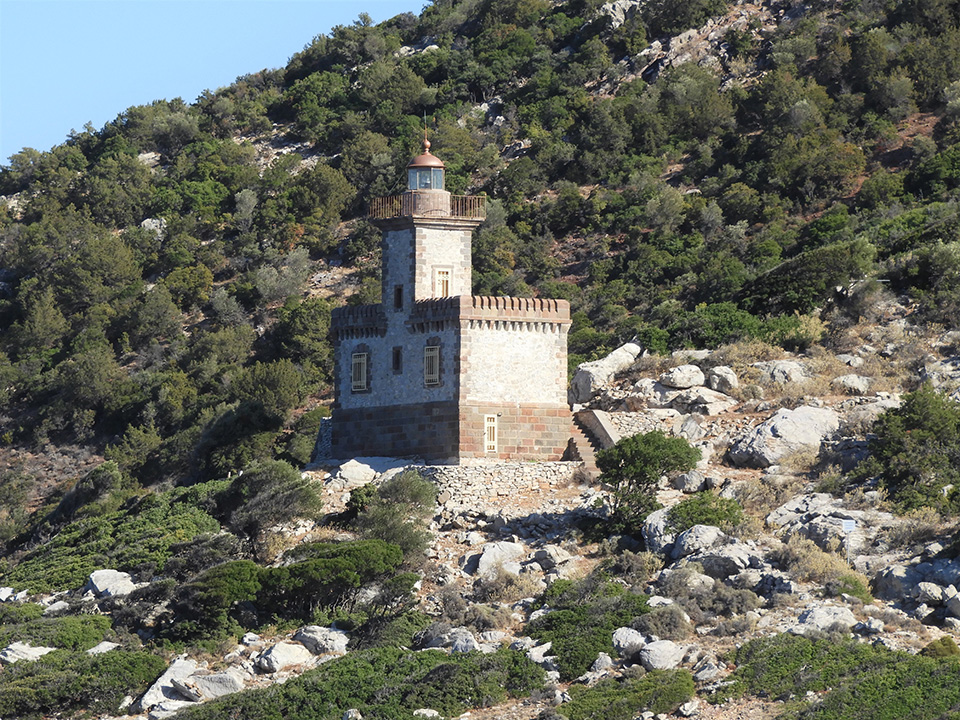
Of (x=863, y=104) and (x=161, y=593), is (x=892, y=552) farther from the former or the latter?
(x=863, y=104)

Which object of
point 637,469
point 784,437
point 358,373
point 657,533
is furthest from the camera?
point 358,373

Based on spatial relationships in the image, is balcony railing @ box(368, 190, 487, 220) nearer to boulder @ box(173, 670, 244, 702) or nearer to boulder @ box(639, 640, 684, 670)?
boulder @ box(173, 670, 244, 702)

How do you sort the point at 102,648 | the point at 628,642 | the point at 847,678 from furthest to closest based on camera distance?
the point at 102,648
the point at 628,642
the point at 847,678

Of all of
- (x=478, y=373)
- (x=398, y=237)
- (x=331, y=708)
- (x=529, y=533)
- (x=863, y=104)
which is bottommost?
(x=331, y=708)

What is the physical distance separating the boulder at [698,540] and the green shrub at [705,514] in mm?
527

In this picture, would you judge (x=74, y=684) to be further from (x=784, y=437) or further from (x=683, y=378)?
(x=683, y=378)

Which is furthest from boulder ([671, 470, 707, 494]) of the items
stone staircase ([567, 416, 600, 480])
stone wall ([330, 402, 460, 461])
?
stone wall ([330, 402, 460, 461])

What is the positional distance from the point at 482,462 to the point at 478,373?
106 inches

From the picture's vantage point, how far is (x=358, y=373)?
175 ft

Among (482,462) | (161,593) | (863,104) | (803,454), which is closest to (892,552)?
(803,454)

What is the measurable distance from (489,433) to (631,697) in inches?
611

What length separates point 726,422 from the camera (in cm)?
5191

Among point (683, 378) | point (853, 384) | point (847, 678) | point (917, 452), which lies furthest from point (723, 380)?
point (847, 678)

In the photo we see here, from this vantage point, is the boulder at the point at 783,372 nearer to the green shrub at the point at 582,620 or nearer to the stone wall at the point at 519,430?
the stone wall at the point at 519,430
